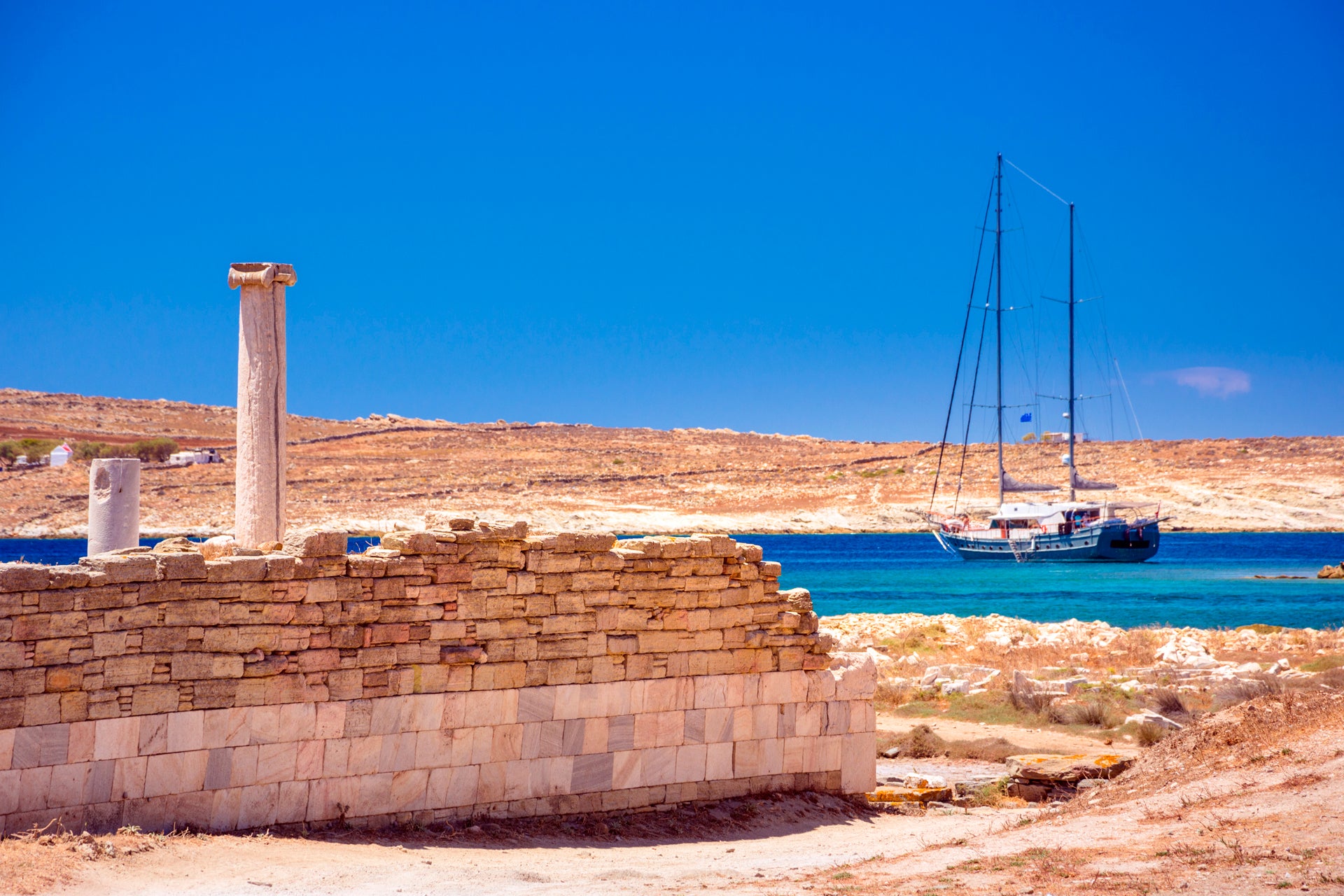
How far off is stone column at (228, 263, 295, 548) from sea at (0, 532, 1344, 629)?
658 inches

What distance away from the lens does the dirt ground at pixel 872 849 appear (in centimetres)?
721

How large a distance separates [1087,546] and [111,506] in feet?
162

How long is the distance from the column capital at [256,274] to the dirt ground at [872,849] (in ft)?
17.9

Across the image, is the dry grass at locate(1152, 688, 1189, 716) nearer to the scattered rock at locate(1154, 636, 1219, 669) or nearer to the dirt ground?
the scattered rock at locate(1154, 636, 1219, 669)

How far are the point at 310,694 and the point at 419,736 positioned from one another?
3.18 feet

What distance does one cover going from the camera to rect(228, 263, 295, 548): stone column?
11.4 metres

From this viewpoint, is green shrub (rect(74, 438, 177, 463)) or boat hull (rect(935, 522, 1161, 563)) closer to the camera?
boat hull (rect(935, 522, 1161, 563))

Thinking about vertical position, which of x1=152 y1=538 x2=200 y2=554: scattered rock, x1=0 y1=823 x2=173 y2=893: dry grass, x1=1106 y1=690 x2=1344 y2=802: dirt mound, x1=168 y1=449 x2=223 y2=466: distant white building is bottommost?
x1=0 y1=823 x2=173 y2=893: dry grass

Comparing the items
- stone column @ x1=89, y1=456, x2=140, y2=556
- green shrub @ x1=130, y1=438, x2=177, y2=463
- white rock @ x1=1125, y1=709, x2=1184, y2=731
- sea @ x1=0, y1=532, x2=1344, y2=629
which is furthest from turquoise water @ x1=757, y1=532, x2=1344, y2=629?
green shrub @ x1=130, y1=438, x2=177, y2=463

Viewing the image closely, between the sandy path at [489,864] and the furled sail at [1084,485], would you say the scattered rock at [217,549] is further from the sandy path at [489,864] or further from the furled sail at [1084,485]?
the furled sail at [1084,485]

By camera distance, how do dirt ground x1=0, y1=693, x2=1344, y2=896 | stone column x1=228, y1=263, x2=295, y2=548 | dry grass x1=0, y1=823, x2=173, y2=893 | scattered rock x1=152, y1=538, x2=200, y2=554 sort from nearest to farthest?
dry grass x1=0, y1=823, x2=173, y2=893 < dirt ground x1=0, y1=693, x2=1344, y2=896 < scattered rock x1=152, y1=538, x2=200, y2=554 < stone column x1=228, y1=263, x2=295, y2=548

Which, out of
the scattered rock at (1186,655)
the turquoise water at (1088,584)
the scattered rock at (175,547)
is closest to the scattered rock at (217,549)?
the scattered rock at (175,547)

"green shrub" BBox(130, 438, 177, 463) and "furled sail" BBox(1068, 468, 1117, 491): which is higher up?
"green shrub" BBox(130, 438, 177, 463)

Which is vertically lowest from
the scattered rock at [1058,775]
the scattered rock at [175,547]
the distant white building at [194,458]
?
the scattered rock at [1058,775]
